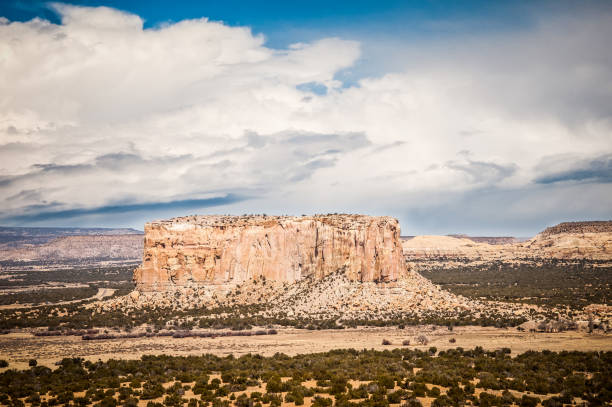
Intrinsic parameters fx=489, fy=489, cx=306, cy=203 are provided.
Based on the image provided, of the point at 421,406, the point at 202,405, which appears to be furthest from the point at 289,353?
the point at 421,406

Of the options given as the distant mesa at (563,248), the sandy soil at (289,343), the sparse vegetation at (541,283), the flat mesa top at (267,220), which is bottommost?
the sandy soil at (289,343)

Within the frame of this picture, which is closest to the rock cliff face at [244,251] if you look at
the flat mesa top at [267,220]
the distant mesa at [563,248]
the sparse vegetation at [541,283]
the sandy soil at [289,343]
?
the flat mesa top at [267,220]

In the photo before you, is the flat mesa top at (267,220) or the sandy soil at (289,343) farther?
the flat mesa top at (267,220)

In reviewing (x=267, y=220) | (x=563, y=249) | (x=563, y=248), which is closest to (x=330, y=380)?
(x=267, y=220)

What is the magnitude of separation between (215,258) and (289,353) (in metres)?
39.6

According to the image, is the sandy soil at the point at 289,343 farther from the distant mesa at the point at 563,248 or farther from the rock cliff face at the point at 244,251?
the distant mesa at the point at 563,248

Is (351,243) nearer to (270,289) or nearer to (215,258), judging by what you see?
(270,289)

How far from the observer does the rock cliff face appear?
7775 centimetres

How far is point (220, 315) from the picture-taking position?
66688 millimetres

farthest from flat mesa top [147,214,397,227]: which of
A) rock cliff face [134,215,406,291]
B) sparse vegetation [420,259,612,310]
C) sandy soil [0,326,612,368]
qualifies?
sandy soil [0,326,612,368]

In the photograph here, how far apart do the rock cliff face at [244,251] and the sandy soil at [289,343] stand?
21.8 metres

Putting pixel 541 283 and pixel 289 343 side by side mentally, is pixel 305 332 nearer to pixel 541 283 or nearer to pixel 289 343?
pixel 289 343

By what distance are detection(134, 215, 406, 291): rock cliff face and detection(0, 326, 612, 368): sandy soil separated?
21.8m

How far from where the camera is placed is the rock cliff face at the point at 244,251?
7775cm
